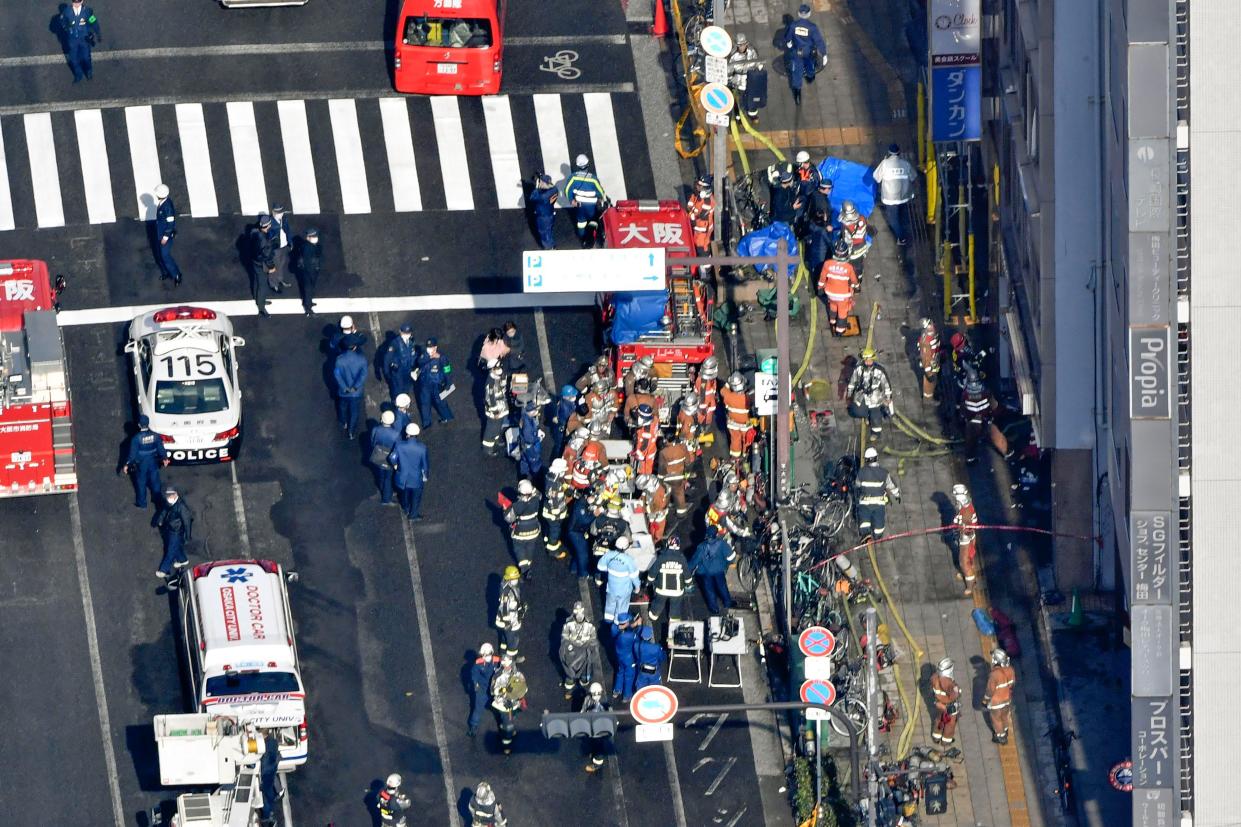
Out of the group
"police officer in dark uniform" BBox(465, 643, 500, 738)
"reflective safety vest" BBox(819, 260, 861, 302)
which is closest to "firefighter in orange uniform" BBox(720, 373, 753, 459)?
"reflective safety vest" BBox(819, 260, 861, 302)

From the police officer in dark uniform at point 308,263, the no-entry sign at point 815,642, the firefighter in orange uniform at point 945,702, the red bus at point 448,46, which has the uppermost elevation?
the red bus at point 448,46

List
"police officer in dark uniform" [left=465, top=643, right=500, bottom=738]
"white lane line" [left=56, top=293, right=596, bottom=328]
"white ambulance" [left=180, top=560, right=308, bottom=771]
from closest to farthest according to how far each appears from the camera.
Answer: "white ambulance" [left=180, top=560, right=308, bottom=771] → "police officer in dark uniform" [left=465, top=643, right=500, bottom=738] → "white lane line" [left=56, top=293, right=596, bottom=328]

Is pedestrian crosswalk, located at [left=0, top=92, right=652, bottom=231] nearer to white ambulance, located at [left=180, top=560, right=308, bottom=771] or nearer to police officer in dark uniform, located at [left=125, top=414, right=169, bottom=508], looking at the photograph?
police officer in dark uniform, located at [left=125, top=414, right=169, bottom=508]

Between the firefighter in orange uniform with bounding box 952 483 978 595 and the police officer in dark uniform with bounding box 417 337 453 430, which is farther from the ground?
the police officer in dark uniform with bounding box 417 337 453 430

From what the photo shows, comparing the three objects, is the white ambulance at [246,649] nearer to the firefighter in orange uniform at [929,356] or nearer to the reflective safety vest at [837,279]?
the reflective safety vest at [837,279]

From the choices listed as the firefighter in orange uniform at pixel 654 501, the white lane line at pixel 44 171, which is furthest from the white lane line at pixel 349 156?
the firefighter in orange uniform at pixel 654 501

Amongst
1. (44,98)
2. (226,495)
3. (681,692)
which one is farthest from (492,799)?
(44,98)

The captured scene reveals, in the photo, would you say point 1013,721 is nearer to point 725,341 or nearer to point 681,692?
point 681,692
